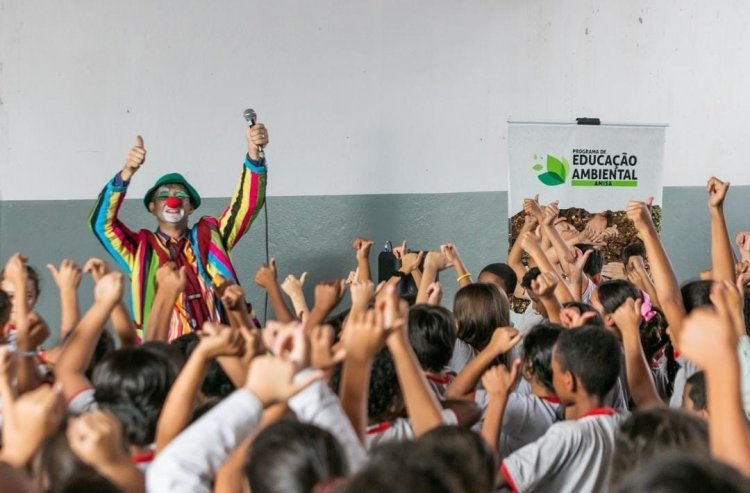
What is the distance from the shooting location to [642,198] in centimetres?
625

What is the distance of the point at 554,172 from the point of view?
5977 millimetres

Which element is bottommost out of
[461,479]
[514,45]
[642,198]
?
[642,198]

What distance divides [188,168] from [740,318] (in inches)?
132

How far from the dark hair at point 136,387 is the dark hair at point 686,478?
1.14 m

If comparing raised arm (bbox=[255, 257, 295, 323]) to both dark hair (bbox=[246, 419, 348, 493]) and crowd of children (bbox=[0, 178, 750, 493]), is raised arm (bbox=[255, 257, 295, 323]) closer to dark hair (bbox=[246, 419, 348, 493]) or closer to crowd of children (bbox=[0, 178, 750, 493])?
crowd of children (bbox=[0, 178, 750, 493])

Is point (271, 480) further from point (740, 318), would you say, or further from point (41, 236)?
point (41, 236)

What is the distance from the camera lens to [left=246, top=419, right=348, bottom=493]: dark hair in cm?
150

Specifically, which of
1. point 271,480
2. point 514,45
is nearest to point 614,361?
point 271,480

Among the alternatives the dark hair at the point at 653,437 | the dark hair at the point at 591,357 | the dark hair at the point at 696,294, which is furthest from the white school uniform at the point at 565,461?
the dark hair at the point at 696,294

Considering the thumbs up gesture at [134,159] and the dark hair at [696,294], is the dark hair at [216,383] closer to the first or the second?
the dark hair at [696,294]

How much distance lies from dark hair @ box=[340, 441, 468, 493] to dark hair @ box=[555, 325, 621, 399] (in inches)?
42.1

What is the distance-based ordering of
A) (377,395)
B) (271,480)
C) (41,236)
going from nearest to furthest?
(271,480)
(377,395)
(41,236)

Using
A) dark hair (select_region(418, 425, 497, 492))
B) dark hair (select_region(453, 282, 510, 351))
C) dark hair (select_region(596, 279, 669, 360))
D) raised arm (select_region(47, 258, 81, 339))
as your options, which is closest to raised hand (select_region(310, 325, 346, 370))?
dark hair (select_region(418, 425, 497, 492))

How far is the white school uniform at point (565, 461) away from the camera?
2.28m
